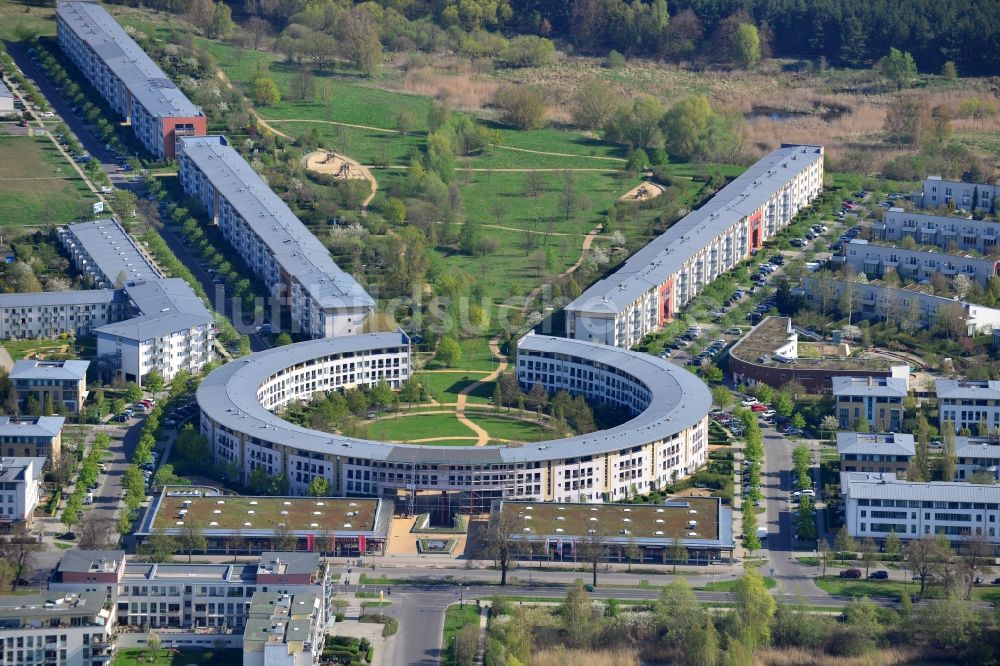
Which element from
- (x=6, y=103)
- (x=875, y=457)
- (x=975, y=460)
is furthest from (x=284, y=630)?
(x=6, y=103)

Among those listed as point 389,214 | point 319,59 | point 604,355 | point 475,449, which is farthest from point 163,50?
point 475,449

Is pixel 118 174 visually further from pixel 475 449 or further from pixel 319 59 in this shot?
pixel 475 449

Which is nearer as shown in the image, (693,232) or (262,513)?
(262,513)

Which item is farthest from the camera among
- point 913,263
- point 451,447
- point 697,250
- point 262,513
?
point 913,263

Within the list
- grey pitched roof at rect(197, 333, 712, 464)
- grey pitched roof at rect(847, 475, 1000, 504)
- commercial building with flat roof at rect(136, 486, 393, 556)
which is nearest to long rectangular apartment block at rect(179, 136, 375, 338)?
grey pitched roof at rect(197, 333, 712, 464)

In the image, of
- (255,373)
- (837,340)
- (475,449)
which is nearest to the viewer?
(475,449)

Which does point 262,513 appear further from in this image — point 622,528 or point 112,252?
point 112,252
